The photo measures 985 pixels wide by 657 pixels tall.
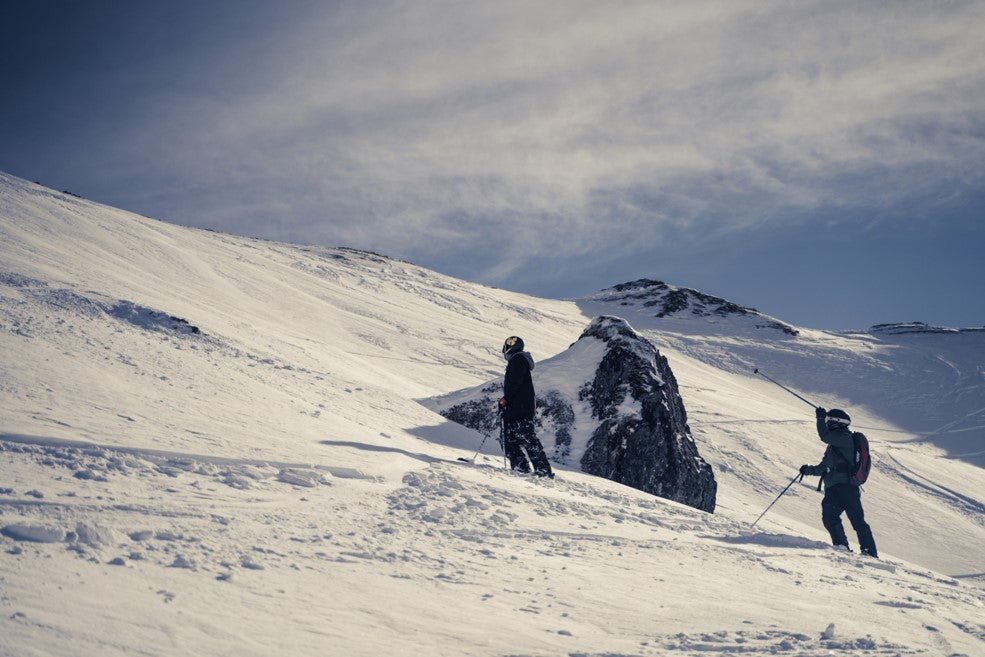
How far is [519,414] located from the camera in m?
9.98

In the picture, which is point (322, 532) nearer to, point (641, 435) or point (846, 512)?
point (846, 512)

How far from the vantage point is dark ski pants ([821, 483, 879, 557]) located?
9070 millimetres

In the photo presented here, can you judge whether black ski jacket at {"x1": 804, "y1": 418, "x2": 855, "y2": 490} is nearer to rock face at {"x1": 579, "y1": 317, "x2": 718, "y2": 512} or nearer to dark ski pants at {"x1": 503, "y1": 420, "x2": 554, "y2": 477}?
rock face at {"x1": 579, "y1": 317, "x2": 718, "y2": 512}

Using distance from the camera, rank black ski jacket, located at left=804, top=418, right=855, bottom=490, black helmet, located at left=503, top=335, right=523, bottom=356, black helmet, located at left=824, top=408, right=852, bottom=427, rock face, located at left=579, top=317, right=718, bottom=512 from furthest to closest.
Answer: rock face, located at left=579, top=317, right=718, bottom=512
black helmet, located at left=503, top=335, right=523, bottom=356
black helmet, located at left=824, top=408, right=852, bottom=427
black ski jacket, located at left=804, top=418, right=855, bottom=490

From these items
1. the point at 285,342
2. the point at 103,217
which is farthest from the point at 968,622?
the point at 103,217

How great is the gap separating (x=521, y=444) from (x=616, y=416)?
2.85m

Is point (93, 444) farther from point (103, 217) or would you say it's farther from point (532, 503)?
point (103, 217)

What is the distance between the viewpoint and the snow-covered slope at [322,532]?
3.31 meters

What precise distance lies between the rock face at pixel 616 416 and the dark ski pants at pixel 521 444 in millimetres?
2098

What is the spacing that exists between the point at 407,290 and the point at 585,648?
30764 mm

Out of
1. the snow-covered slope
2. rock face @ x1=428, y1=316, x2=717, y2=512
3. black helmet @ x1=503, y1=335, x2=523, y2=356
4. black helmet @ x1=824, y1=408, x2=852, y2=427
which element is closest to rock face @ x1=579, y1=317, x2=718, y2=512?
rock face @ x1=428, y1=316, x2=717, y2=512

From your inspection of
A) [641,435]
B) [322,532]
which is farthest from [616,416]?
[322,532]

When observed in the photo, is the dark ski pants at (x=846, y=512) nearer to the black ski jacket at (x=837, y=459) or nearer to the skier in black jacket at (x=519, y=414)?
the black ski jacket at (x=837, y=459)

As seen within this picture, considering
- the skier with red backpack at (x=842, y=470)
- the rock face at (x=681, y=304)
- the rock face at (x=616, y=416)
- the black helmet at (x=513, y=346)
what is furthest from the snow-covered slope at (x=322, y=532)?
the rock face at (x=681, y=304)
